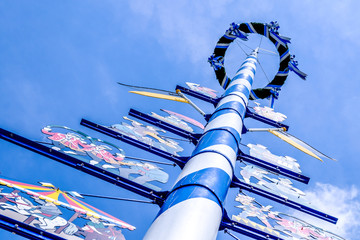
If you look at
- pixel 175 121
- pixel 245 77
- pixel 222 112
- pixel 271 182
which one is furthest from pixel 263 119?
pixel 271 182

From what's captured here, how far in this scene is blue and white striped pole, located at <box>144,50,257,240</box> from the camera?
2.29 m

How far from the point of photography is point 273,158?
4582 mm

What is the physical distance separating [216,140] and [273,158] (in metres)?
1.33

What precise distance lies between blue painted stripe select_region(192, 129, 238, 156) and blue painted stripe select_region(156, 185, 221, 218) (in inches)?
29.7

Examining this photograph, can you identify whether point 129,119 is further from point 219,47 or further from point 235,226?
point 219,47

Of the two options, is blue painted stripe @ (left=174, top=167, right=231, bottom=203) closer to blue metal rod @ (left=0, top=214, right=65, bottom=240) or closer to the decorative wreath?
blue metal rod @ (left=0, top=214, right=65, bottom=240)

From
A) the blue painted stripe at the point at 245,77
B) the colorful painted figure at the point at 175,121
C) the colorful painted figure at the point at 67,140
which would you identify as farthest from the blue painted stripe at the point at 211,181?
the blue painted stripe at the point at 245,77

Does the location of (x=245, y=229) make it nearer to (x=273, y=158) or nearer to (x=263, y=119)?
(x=273, y=158)

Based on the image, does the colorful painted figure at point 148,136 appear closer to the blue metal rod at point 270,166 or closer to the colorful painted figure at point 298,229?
the blue metal rod at point 270,166

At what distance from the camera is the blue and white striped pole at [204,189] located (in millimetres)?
2285

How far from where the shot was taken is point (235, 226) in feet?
10.1

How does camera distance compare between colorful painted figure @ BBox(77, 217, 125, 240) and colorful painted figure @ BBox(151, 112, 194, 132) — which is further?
colorful painted figure @ BBox(151, 112, 194, 132)

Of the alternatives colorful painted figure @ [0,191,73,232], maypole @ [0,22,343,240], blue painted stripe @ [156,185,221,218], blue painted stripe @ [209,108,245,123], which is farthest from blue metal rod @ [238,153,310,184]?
colorful painted figure @ [0,191,73,232]

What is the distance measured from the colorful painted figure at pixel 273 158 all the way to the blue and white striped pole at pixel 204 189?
0.55m
